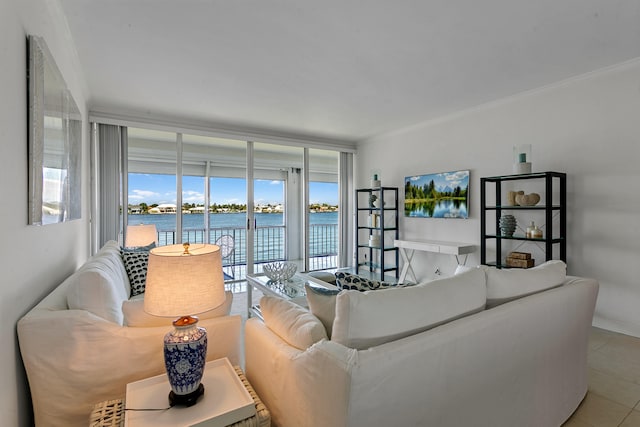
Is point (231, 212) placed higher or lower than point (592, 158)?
lower

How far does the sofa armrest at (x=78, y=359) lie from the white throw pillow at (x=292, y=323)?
Result: 0.49 metres

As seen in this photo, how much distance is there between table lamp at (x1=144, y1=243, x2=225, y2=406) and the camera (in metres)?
1.16

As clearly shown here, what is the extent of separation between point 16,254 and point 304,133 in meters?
4.32

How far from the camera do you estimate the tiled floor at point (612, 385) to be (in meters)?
1.75

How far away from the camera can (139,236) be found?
339cm

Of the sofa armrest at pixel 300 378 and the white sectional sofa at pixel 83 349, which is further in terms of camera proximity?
the white sectional sofa at pixel 83 349

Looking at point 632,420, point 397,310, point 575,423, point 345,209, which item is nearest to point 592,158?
point 632,420

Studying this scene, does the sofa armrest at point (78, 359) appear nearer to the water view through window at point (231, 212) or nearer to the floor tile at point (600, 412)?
the floor tile at point (600, 412)

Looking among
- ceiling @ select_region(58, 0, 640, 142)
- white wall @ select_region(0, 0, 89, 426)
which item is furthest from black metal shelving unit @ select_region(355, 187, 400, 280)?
white wall @ select_region(0, 0, 89, 426)

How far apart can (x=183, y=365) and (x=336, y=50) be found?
240cm

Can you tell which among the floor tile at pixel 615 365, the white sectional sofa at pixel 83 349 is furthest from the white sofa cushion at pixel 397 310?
the floor tile at pixel 615 365

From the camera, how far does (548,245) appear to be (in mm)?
2996

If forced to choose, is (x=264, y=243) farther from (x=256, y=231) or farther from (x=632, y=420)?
(x=632, y=420)

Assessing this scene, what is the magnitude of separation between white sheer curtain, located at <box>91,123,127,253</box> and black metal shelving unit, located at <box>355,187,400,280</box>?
344 centimetres
